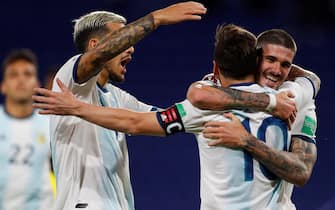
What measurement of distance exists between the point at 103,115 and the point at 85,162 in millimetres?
456

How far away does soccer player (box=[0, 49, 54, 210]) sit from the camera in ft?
14.8

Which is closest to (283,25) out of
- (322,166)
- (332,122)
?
(332,122)

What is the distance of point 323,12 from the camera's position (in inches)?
373

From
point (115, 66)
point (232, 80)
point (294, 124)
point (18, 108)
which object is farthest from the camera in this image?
point (18, 108)

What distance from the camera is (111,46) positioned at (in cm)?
343

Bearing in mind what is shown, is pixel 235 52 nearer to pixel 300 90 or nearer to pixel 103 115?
pixel 300 90

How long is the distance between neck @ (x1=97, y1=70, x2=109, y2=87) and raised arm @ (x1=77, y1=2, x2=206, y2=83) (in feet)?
0.98

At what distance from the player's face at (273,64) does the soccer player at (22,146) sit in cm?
167

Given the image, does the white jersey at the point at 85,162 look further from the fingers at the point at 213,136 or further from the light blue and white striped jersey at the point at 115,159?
the fingers at the point at 213,136

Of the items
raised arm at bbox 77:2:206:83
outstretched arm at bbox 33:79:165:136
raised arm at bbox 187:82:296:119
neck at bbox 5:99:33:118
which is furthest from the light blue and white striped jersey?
neck at bbox 5:99:33:118

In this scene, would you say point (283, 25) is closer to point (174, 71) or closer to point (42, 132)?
point (174, 71)

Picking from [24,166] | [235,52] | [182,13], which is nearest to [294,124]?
[235,52]

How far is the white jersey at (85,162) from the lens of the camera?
11.9 ft

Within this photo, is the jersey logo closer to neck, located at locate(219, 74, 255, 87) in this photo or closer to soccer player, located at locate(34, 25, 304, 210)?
soccer player, located at locate(34, 25, 304, 210)
